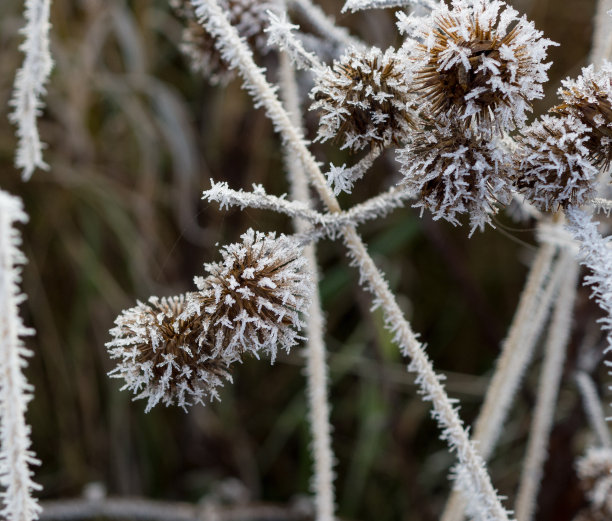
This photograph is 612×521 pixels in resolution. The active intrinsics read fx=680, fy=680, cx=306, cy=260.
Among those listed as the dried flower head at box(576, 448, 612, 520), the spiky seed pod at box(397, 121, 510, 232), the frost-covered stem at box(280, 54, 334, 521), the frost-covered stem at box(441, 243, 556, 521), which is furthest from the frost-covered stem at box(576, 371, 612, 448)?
the spiky seed pod at box(397, 121, 510, 232)

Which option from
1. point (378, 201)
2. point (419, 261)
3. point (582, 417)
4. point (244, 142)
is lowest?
point (582, 417)

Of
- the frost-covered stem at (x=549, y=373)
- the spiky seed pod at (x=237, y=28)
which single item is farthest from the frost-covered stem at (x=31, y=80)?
the frost-covered stem at (x=549, y=373)

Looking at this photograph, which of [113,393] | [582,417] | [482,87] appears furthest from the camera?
[113,393]

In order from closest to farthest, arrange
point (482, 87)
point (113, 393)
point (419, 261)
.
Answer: point (482, 87)
point (113, 393)
point (419, 261)

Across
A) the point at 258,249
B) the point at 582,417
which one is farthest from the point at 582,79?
the point at 582,417

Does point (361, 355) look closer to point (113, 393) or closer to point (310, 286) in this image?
point (113, 393)

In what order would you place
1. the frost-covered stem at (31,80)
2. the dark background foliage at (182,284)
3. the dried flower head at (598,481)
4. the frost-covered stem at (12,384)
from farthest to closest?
1. the dark background foliage at (182,284)
2. the dried flower head at (598,481)
3. the frost-covered stem at (31,80)
4. the frost-covered stem at (12,384)

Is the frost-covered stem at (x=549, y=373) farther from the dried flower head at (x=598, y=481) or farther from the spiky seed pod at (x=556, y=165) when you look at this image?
the spiky seed pod at (x=556, y=165)

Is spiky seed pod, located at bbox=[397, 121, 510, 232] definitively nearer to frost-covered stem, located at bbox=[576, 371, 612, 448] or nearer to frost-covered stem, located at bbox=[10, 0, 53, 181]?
frost-covered stem, located at bbox=[10, 0, 53, 181]
